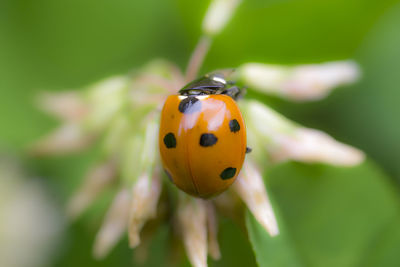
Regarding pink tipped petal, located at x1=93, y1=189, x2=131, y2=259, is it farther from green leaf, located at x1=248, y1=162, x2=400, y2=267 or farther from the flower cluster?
green leaf, located at x1=248, y1=162, x2=400, y2=267

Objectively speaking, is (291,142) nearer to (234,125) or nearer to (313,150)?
(313,150)

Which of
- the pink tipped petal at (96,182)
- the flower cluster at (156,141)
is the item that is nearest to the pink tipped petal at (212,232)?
the flower cluster at (156,141)

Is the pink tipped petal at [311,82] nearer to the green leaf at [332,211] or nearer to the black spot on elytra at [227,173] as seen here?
the green leaf at [332,211]

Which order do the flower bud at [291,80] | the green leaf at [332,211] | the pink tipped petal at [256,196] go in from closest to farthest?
the pink tipped petal at [256,196]
the green leaf at [332,211]
the flower bud at [291,80]

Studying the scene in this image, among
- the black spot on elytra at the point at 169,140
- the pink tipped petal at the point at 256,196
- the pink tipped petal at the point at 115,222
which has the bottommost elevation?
the pink tipped petal at the point at 115,222

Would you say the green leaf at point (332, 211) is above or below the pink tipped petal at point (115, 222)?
above

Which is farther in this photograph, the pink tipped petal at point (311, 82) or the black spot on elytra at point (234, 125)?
the pink tipped petal at point (311, 82)

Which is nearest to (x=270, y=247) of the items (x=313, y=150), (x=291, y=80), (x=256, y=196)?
(x=256, y=196)
